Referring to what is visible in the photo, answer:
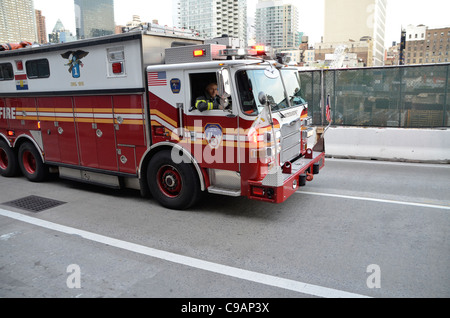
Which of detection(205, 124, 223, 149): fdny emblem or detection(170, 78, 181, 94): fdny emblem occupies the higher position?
detection(170, 78, 181, 94): fdny emblem

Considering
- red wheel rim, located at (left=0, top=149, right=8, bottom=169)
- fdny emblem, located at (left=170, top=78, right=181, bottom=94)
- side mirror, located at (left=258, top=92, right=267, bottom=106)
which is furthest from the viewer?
red wheel rim, located at (left=0, top=149, right=8, bottom=169)

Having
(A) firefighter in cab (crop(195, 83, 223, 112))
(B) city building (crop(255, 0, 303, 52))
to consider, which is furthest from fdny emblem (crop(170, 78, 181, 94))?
(B) city building (crop(255, 0, 303, 52))

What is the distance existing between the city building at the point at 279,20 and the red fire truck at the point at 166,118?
305 feet

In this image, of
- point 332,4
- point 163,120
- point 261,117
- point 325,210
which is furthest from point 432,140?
point 332,4

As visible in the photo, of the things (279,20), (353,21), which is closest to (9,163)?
(279,20)

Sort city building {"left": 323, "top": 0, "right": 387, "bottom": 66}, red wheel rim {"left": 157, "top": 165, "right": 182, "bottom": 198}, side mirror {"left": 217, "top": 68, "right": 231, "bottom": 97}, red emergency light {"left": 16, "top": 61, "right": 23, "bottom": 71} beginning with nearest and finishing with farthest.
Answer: side mirror {"left": 217, "top": 68, "right": 231, "bottom": 97} → red wheel rim {"left": 157, "top": 165, "right": 182, "bottom": 198} → red emergency light {"left": 16, "top": 61, "right": 23, "bottom": 71} → city building {"left": 323, "top": 0, "right": 387, "bottom": 66}

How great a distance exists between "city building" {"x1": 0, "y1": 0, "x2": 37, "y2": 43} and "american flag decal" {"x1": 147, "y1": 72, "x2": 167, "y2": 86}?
53.5 ft

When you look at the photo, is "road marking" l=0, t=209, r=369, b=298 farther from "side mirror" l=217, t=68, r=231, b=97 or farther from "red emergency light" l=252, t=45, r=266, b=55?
"red emergency light" l=252, t=45, r=266, b=55

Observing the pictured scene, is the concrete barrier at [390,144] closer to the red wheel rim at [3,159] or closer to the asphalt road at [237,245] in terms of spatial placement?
the asphalt road at [237,245]

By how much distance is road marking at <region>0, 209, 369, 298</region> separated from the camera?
3871mm

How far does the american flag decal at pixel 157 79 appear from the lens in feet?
20.3

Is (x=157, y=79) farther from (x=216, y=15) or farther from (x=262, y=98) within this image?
(x=216, y=15)

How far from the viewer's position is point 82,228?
229 inches
